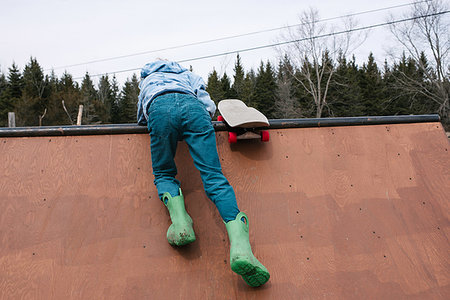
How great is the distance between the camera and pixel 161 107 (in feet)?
5.88

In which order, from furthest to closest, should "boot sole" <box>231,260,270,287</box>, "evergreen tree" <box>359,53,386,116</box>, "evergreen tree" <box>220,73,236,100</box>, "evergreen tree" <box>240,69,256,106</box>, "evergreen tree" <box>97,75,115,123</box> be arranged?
"evergreen tree" <box>97,75,115,123</box> < "evergreen tree" <box>220,73,236,100</box> < "evergreen tree" <box>240,69,256,106</box> < "evergreen tree" <box>359,53,386,116</box> < "boot sole" <box>231,260,270,287</box>

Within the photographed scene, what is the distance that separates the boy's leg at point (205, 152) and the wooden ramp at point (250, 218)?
337 millimetres

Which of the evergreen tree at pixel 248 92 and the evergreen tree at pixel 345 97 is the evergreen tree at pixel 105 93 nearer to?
the evergreen tree at pixel 248 92

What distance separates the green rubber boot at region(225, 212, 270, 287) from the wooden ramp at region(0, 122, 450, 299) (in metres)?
0.17

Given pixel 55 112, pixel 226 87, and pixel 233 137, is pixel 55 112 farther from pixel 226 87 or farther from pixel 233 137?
pixel 233 137

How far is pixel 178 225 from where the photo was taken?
64.7 inches

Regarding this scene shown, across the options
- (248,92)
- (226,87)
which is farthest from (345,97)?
(226,87)

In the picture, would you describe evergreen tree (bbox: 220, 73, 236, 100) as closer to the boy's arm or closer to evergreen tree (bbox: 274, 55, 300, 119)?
evergreen tree (bbox: 274, 55, 300, 119)

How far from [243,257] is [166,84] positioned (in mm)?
1137

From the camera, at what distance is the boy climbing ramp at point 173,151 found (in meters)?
1.62

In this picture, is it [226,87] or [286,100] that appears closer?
[286,100]

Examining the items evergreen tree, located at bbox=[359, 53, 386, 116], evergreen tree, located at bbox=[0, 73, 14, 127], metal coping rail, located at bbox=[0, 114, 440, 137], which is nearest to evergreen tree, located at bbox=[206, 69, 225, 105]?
evergreen tree, located at bbox=[359, 53, 386, 116]

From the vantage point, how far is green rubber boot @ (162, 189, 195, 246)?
162cm

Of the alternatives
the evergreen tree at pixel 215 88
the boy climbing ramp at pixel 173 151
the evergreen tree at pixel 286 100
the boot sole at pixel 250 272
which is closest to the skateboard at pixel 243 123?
the boy climbing ramp at pixel 173 151
